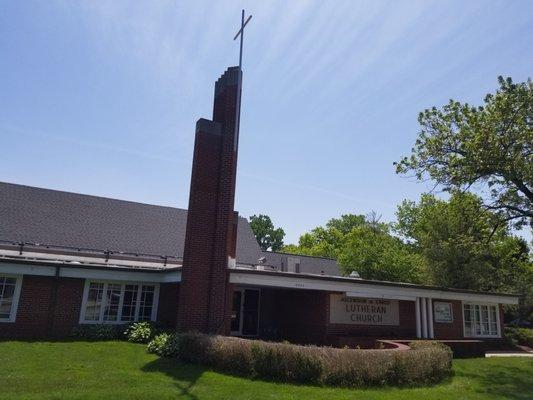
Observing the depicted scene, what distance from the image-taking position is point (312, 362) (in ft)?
36.7

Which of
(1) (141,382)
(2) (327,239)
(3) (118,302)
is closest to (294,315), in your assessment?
(3) (118,302)

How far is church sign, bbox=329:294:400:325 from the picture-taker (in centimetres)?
1914

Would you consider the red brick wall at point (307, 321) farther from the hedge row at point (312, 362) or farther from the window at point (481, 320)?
the hedge row at point (312, 362)

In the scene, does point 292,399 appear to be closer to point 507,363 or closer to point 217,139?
point 217,139

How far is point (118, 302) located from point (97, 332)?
6.85 ft

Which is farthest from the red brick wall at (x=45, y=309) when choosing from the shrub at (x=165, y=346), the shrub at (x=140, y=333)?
the shrub at (x=165, y=346)

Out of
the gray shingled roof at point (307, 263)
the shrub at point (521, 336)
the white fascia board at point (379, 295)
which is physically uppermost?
the gray shingled roof at point (307, 263)

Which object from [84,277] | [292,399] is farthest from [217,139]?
[292,399]

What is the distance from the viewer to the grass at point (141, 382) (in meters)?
9.09

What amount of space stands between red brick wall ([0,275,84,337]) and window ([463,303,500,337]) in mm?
19033

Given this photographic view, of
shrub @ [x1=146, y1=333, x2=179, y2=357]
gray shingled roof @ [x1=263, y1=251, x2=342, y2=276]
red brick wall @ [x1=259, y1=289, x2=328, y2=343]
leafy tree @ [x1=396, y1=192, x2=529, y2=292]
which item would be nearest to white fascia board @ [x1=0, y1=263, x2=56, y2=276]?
shrub @ [x1=146, y1=333, x2=179, y2=357]

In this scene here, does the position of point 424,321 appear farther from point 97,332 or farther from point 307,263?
point 97,332

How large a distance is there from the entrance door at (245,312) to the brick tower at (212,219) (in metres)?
5.04

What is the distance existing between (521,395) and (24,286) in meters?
16.7
